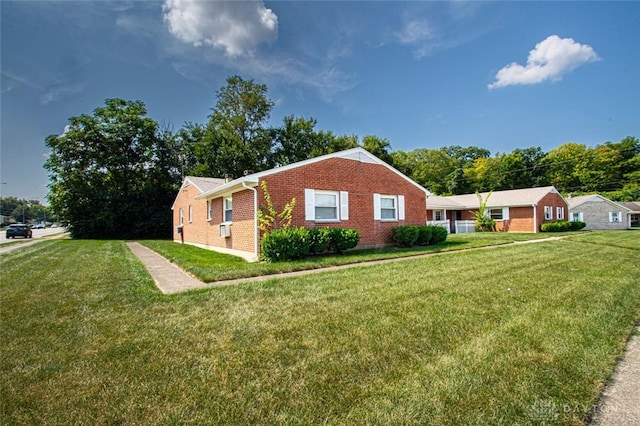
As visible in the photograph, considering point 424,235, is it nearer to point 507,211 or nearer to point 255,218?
point 255,218

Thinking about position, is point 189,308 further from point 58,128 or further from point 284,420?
point 58,128

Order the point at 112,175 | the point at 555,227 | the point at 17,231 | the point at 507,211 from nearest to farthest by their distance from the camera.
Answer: the point at 555,227, the point at 507,211, the point at 112,175, the point at 17,231

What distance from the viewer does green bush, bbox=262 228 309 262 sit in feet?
30.6

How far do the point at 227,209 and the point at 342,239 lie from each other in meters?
5.20

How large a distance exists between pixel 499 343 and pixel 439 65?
14.0m

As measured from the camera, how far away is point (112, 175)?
90.3 feet

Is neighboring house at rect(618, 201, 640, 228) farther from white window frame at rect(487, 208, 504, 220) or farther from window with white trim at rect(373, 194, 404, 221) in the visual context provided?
window with white trim at rect(373, 194, 404, 221)

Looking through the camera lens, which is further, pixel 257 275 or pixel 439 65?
pixel 439 65

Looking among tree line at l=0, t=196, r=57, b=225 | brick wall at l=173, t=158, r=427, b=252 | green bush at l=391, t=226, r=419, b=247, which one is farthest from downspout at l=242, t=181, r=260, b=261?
tree line at l=0, t=196, r=57, b=225

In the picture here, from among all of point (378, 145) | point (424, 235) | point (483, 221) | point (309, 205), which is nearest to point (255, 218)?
point (309, 205)

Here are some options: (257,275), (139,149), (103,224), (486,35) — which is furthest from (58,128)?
(486,35)

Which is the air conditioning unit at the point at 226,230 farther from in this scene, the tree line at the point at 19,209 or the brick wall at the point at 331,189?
the tree line at the point at 19,209

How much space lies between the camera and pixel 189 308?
15.3ft

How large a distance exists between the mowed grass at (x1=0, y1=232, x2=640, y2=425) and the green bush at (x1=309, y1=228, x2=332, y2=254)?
4.12 m
